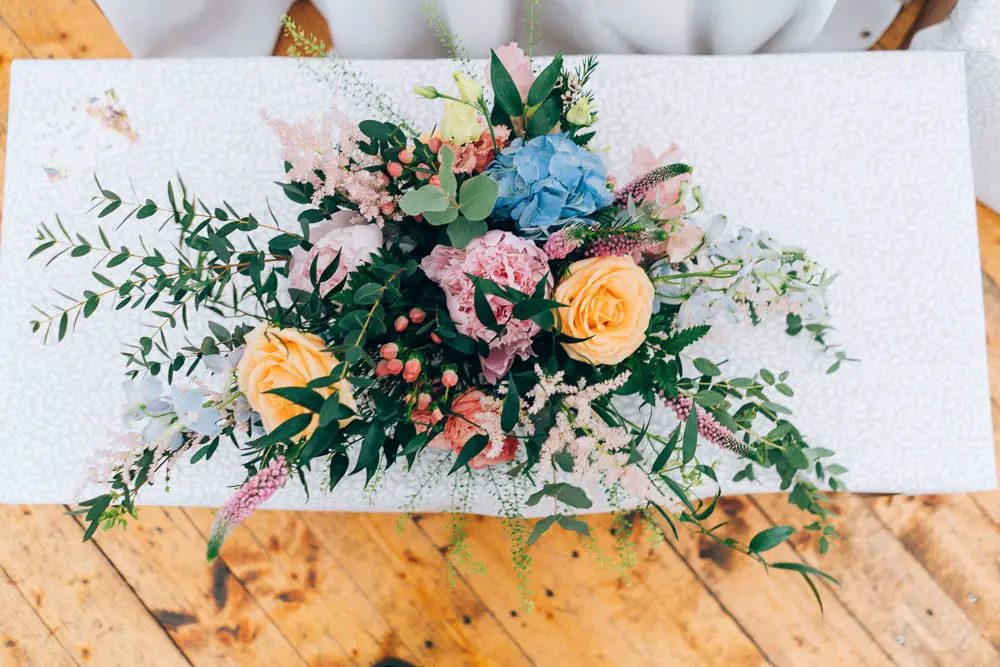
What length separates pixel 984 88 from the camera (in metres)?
0.97

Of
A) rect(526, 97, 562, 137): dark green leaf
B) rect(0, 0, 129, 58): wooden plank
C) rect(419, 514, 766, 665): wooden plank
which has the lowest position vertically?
rect(419, 514, 766, 665): wooden plank

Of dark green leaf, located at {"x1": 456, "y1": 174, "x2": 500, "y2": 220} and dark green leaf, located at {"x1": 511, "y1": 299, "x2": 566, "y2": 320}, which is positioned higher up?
dark green leaf, located at {"x1": 456, "y1": 174, "x2": 500, "y2": 220}

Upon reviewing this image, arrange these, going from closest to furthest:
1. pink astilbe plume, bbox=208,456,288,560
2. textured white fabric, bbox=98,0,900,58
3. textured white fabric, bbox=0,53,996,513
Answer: pink astilbe plume, bbox=208,456,288,560
textured white fabric, bbox=0,53,996,513
textured white fabric, bbox=98,0,900,58

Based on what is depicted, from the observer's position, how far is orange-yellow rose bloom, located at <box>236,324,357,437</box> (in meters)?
0.50

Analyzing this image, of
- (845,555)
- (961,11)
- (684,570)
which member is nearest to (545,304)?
(961,11)

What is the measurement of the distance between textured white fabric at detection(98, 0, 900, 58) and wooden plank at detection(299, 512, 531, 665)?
864 millimetres

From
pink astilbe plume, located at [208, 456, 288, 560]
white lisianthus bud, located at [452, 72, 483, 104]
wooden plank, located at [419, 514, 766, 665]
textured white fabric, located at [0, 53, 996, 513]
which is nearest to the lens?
pink astilbe plume, located at [208, 456, 288, 560]

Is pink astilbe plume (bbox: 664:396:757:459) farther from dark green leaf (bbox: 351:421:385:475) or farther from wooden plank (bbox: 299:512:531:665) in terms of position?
wooden plank (bbox: 299:512:531:665)

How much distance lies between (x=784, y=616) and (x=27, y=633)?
1.46 meters

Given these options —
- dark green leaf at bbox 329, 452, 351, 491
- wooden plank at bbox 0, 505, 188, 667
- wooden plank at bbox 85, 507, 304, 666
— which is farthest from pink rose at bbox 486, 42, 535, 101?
wooden plank at bbox 0, 505, 188, 667

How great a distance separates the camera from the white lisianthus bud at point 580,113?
0.56 m

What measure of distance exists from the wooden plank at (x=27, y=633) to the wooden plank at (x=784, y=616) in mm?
1221

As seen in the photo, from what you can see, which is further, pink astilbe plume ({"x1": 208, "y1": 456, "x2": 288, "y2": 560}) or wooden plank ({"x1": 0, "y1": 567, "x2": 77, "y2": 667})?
wooden plank ({"x1": 0, "y1": 567, "x2": 77, "y2": 667})

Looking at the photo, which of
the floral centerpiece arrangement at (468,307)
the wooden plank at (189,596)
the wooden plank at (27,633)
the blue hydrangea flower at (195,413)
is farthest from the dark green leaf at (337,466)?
the wooden plank at (27,633)
